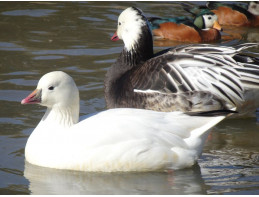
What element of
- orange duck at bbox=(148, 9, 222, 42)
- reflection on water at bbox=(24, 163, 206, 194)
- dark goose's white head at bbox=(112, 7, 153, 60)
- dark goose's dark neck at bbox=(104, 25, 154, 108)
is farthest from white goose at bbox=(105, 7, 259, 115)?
orange duck at bbox=(148, 9, 222, 42)

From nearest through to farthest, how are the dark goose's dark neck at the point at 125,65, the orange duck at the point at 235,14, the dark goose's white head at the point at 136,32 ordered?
the dark goose's dark neck at the point at 125,65 → the dark goose's white head at the point at 136,32 → the orange duck at the point at 235,14

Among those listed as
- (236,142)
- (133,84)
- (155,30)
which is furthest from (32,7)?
(236,142)

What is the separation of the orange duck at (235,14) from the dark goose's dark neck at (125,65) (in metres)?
5.07

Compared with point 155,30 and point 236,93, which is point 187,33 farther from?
point 236,93

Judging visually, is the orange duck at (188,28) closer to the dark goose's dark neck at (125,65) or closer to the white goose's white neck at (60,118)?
the dark goose's dark neck at (125,65)

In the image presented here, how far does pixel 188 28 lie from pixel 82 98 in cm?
382

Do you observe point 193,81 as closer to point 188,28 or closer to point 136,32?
point 136,32

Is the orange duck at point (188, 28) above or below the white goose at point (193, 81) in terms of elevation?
below

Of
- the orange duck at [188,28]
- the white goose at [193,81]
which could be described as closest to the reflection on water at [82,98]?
the orange duck at [188,28]

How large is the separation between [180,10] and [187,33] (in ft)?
7.06

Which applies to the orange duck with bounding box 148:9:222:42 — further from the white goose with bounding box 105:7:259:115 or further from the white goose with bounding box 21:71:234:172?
the white goose with bounding box 21:71:234:172

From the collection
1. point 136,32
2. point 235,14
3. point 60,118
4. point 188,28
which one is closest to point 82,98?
point 136,32

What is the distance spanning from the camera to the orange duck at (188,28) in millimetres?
12062

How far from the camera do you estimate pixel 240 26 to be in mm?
13344
